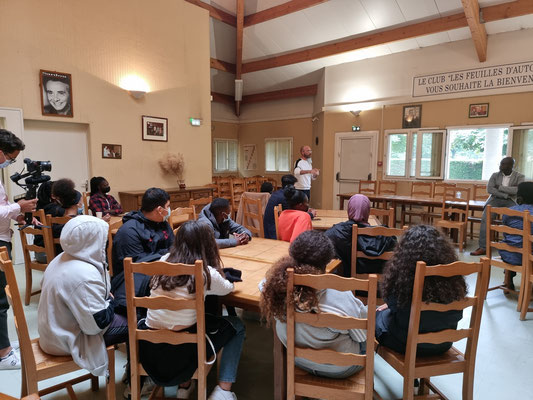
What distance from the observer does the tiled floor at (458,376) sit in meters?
1.91

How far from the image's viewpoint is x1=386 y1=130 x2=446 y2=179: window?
668 cm

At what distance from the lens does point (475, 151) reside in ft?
20.7

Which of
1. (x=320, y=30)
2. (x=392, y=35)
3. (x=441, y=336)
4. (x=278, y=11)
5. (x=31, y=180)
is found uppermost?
(x=278, y=11)

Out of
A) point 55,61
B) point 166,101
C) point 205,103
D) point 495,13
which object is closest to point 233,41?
point 205,103

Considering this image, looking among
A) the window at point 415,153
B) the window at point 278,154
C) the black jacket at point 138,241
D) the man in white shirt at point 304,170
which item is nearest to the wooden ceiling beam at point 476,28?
the window at point 415,153

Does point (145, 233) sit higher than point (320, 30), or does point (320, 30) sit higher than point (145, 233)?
point (320, 30)

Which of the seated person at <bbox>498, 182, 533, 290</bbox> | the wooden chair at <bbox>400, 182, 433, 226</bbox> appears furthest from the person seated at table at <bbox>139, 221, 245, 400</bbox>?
the wooden chair at <bbox>400, 182, 433, 226</bbox>

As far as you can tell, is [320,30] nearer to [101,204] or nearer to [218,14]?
[218,14]

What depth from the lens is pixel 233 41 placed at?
26.7ft

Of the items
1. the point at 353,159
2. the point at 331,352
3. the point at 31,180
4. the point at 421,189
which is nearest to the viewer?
the point at 331,352

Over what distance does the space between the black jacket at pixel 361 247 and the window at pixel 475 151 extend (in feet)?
16.4

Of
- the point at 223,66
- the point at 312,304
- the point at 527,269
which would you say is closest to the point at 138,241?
the point at 312,304

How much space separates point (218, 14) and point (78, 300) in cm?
713

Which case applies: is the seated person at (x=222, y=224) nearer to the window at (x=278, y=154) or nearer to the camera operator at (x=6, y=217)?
the camera operator at (x=6, y=217)
